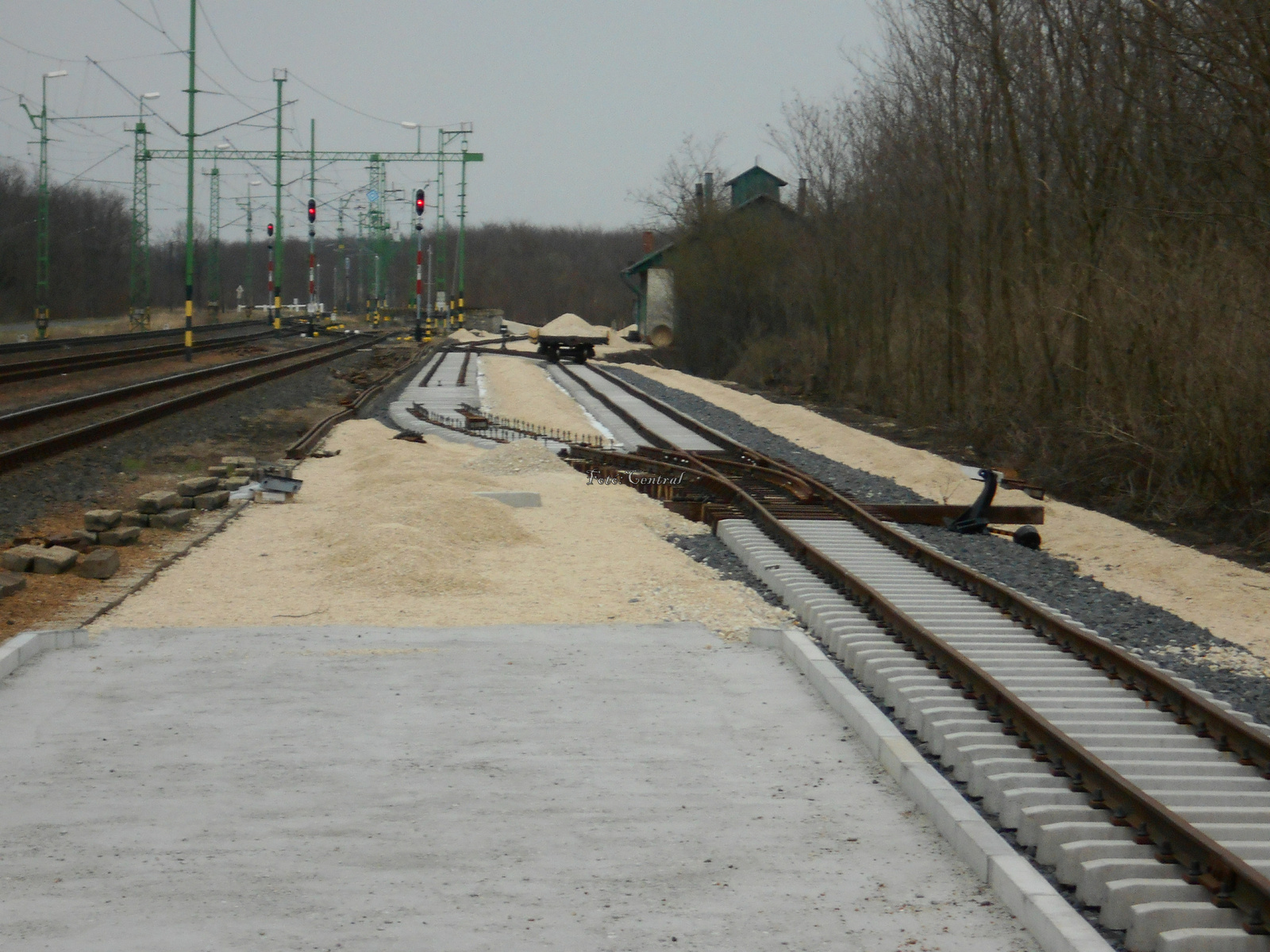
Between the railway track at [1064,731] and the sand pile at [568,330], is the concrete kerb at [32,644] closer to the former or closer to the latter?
the railway track at [1064,731]

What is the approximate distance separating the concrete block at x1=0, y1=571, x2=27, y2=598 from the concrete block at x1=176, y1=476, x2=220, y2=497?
4376 millimetres

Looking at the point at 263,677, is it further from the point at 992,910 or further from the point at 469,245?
the point at 469,245

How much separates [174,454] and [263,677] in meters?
12.7

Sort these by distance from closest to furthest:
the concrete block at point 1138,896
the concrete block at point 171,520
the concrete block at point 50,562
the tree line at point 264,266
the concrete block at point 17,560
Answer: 1. the concrete block at point 1138,896
2. the concrete block at point 17,560
3. the concrete block at point 50,562
4. the concrete block at point 171,520
5. the tree line at point 264,266

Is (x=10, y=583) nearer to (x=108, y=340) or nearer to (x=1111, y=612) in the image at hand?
(x=1111, y=612)

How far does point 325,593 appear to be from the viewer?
414 inches

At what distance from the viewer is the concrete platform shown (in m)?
4.59

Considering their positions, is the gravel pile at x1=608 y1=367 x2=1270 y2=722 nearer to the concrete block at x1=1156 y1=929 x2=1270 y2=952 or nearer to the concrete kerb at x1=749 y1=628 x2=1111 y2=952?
the concrete kerb at x1=749 y1=628 x2=1111 y2=952

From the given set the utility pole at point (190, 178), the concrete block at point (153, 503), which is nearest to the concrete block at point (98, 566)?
the concrete block at point (153, 503)

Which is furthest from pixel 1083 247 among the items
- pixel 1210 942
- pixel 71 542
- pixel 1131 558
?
pixel 1210 942

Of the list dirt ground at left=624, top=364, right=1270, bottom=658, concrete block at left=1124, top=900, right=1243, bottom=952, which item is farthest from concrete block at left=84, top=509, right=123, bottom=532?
concrete block at left=1124, top=900, right=1243, bottom=952

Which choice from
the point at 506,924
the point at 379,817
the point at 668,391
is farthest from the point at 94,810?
the point at 668,391

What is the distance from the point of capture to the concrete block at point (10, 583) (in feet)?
32.0

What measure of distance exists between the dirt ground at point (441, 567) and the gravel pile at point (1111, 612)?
50.8 inches
